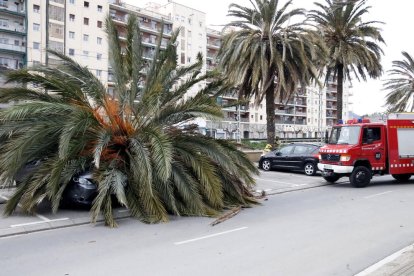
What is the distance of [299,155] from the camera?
20391mm

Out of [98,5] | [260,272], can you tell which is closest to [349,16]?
[260,272]

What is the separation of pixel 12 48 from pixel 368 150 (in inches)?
2137

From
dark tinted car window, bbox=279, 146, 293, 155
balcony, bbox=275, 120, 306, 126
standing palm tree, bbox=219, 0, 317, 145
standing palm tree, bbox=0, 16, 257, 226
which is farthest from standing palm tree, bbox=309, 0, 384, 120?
balcony, bbox=275, 120, 306, 126

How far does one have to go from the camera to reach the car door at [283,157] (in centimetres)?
2078

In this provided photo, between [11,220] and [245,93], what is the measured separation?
1727 cm

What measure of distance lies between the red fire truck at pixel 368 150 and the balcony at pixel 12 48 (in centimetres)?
5248

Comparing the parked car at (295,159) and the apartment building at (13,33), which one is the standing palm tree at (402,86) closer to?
the parked car at (295,159)

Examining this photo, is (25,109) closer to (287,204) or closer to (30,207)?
(30,207)

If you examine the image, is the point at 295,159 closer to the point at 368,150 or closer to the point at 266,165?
the point at 266,165

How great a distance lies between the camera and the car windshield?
16.1 meters

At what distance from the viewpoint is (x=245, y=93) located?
24.7 meters

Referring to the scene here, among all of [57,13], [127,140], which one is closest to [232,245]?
[127,140]

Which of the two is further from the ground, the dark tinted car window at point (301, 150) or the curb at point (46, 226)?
the dark tinted car window at point (301, 150)

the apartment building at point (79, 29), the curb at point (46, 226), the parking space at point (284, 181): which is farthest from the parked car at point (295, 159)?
the apartment building at point (79, 29)
